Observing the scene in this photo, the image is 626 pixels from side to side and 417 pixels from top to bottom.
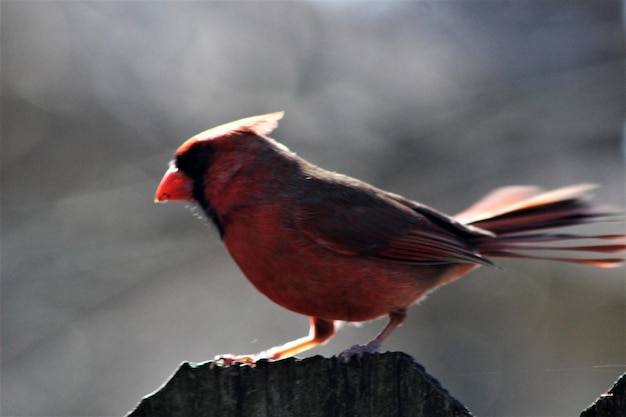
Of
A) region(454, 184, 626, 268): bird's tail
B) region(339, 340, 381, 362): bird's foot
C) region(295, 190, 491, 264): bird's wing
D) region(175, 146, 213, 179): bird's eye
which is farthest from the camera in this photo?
region(454, 184, 626, 268): bird's tail

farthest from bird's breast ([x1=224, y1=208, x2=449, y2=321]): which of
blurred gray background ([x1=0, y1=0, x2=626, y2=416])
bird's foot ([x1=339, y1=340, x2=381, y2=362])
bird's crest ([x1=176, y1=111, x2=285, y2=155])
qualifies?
blurred gray background ([x1=0, y1=0, x2=626, y2=416])

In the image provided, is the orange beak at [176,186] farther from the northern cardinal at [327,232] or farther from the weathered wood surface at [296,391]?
the weathered wood surface at [296,391]

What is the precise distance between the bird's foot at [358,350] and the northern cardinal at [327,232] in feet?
0.05

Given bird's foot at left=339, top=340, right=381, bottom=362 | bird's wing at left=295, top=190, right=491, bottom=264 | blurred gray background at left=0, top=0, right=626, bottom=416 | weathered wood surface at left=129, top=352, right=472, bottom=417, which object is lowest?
weathered wood surface at left=129, top=352, right=472, bottom=417

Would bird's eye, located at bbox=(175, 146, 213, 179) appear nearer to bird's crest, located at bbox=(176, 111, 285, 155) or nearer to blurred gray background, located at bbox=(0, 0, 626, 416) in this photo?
bird's crest, located at bbox=(176, 111, 285, 155)

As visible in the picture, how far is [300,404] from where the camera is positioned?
1.72 metres

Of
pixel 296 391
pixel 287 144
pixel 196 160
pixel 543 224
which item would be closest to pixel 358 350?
pixel 296 391

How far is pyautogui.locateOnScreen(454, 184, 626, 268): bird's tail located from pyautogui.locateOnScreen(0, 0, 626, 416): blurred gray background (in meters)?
2.02

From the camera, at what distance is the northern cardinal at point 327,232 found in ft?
8.81

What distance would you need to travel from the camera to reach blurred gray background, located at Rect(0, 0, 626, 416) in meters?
5.88

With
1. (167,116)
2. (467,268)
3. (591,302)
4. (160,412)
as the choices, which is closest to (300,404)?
(160,412)

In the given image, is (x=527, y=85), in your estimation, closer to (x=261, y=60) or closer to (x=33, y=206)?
(x=261, y=60)

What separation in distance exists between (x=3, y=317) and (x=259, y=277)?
3.74m

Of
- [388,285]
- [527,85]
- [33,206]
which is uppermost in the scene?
[527,85]
